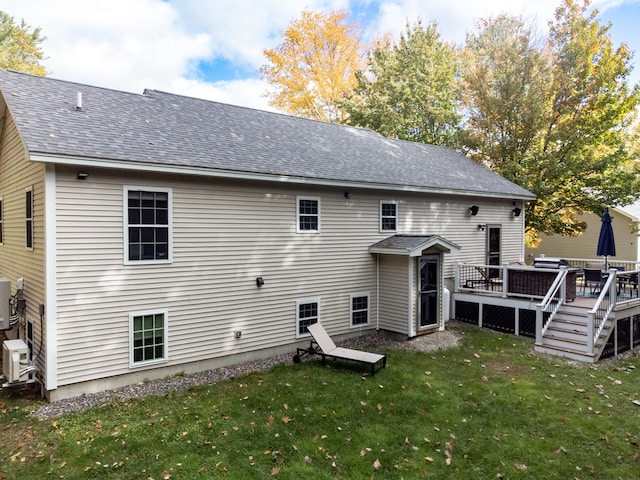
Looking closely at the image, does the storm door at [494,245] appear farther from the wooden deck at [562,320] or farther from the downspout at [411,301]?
the downspout at [411,301]

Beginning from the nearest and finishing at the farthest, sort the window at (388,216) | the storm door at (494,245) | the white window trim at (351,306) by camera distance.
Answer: the white window trim at (351,306) < the window at (388,216) < the storm door at (494,245)

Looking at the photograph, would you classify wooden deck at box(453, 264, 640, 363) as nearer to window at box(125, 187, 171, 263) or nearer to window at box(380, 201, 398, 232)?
window at box(380, 201, 398, 232)

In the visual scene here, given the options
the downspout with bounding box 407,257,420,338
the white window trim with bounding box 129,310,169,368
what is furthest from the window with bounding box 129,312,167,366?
the downspout with bounding box 407,257,420,338

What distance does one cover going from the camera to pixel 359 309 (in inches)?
427

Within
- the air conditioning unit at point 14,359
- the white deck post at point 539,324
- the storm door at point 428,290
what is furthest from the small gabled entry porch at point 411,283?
the air conditioning unit at point 14,359

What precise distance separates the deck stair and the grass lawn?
90cm

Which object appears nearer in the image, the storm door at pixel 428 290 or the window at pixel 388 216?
the storm door at pixel 428 290

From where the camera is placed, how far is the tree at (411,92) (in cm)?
2472

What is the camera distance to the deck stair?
903cm

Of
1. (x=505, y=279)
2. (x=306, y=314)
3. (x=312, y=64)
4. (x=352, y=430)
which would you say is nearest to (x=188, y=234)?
(x=306, y=314)

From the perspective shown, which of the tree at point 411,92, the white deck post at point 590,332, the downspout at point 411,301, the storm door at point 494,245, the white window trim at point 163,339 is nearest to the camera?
the white window trim at point 163,339

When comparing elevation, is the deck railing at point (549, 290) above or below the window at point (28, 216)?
below

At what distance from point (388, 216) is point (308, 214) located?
111 inches

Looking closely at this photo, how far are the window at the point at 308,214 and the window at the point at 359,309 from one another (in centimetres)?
227
